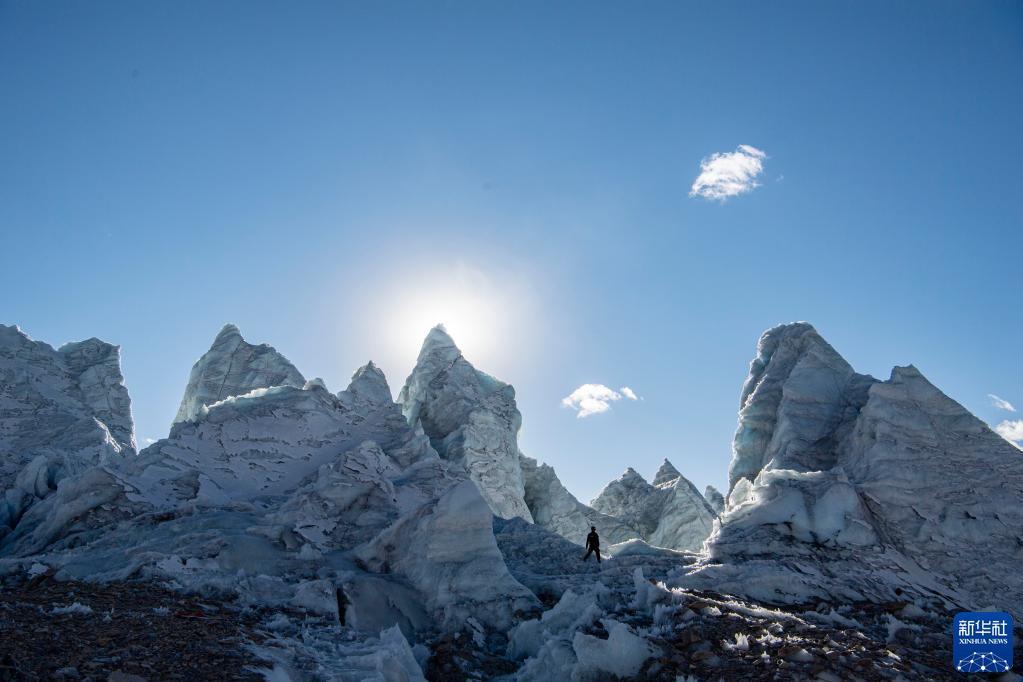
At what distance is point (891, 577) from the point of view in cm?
2089

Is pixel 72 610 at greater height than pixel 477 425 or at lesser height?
lesser

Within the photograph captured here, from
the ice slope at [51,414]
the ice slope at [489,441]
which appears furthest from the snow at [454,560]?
the ice slope at [489,441]

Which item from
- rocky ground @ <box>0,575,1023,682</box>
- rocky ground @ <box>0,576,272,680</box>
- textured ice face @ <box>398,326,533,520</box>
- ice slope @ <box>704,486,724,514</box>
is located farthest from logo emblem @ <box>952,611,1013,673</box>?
ice slope @ <box>704,486,724,514</box>

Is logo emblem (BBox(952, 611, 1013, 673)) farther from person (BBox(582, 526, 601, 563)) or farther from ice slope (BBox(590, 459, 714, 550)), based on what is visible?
ice slope (BBox(590, 459, 714, 550))

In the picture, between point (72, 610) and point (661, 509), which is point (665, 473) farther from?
point (72, 610)

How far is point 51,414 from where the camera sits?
45156 mm

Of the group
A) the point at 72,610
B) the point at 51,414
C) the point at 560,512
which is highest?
the point at 560,512

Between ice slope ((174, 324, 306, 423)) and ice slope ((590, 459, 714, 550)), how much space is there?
114 ft

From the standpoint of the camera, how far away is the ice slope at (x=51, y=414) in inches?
1427

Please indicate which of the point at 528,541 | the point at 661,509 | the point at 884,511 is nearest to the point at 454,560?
the point at 528,541

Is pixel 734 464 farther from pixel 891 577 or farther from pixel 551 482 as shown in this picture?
pixel 551 482

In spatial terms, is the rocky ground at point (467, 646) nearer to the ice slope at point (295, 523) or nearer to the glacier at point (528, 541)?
the glacier at point (528, 541)

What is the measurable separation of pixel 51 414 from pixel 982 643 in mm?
51403

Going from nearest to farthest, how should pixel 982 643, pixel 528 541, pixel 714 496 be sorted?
pixel 982 643 < pixel 528 541 < pixel 714 496
